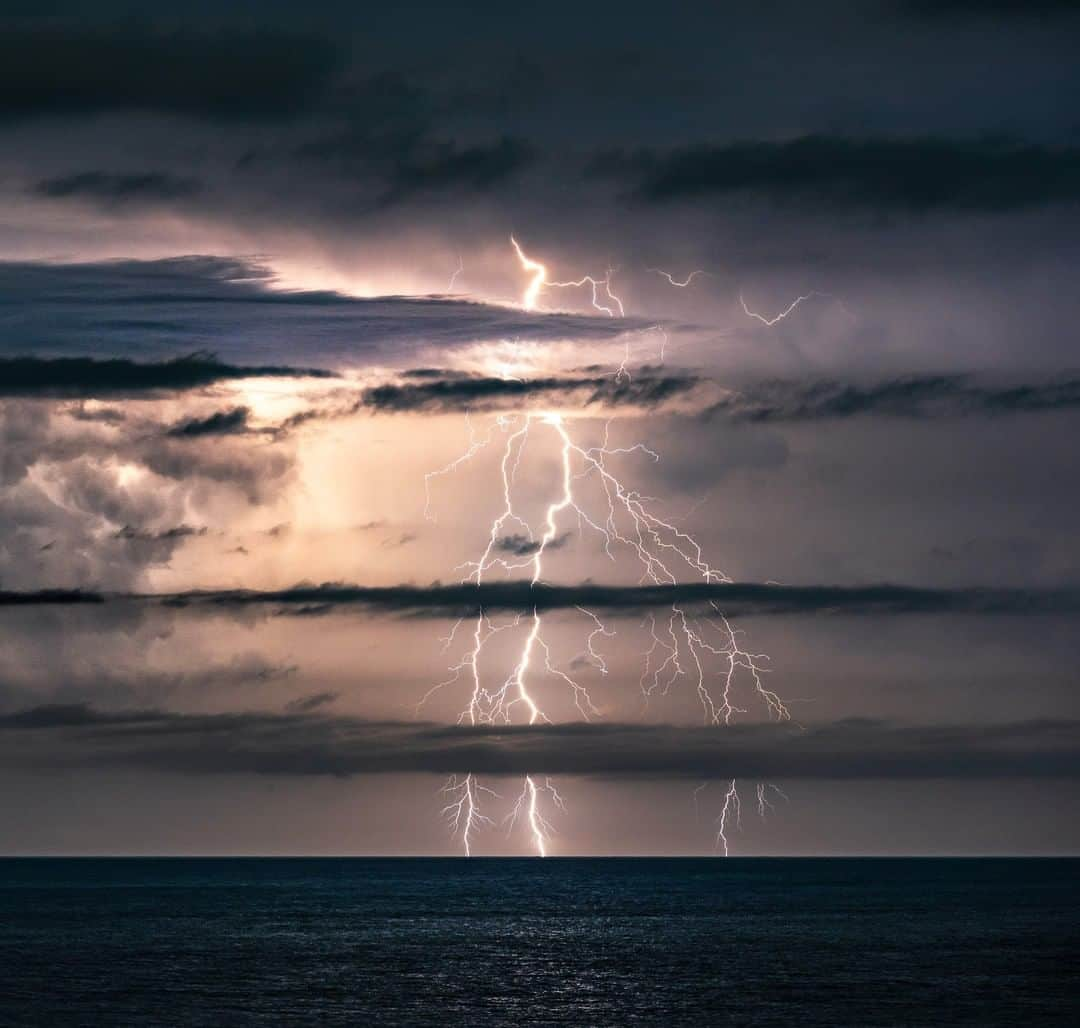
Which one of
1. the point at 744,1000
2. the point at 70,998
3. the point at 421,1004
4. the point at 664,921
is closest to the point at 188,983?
the point at 70,998

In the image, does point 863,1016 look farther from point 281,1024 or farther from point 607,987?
point 281,1024

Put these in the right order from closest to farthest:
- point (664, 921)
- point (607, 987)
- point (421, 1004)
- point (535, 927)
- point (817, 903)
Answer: point (421, 1004) < point (607, 987) < point (535, 927) < point (664, 921) < point (817, 903)

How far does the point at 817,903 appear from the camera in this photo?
192000 millimetres

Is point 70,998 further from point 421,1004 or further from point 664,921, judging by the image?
point 664,921

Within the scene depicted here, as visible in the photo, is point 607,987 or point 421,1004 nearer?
point 421,1004

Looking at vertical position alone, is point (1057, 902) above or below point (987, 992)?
above

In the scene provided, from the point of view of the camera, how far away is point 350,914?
6521 inches

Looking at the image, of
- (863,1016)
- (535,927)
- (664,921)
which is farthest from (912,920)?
(863,1016)

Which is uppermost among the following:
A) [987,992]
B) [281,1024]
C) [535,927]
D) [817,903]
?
[817,903]

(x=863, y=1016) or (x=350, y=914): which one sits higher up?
(x=350, y=914)

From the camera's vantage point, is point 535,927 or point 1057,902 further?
point 1057,902

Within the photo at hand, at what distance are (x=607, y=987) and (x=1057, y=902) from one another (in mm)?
113771

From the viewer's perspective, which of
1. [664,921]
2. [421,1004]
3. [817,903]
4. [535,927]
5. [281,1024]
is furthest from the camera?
[817,903]

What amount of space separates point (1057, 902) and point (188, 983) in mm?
124114
